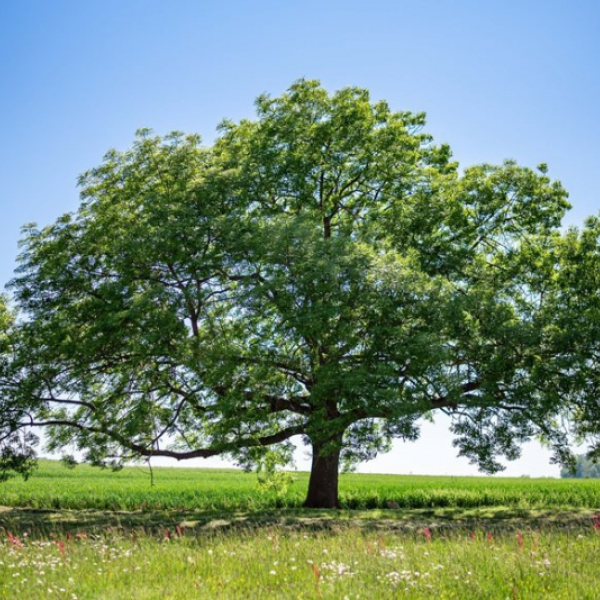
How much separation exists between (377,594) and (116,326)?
16452 mm

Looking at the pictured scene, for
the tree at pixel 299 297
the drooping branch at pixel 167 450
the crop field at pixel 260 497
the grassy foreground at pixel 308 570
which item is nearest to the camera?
the grassy foreground at pixel 308 570

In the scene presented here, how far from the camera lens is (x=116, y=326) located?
24000mm

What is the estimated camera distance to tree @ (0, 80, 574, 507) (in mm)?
21625

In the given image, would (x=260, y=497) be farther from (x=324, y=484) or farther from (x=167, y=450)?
(x=167, y=450)

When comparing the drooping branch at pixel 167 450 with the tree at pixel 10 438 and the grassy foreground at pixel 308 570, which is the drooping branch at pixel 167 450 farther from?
the grassy foreground at pixel 308 570

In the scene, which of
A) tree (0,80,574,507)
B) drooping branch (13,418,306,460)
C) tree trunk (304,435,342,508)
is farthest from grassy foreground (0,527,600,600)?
tree trunk (304,435,342,508)

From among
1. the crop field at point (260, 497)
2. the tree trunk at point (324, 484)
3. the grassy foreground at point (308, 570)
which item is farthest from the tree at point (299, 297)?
the grassy foreground at point (308, 570)

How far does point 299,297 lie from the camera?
21734 millimetres

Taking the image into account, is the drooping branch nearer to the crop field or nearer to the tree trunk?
the tree trunk

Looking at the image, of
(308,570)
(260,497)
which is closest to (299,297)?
(308,570)

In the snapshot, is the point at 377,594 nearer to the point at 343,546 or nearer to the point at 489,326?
the point at 343,546

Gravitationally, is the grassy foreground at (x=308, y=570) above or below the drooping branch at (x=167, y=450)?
below

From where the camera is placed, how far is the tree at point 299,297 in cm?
2162

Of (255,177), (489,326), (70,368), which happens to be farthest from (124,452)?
(489,326)
